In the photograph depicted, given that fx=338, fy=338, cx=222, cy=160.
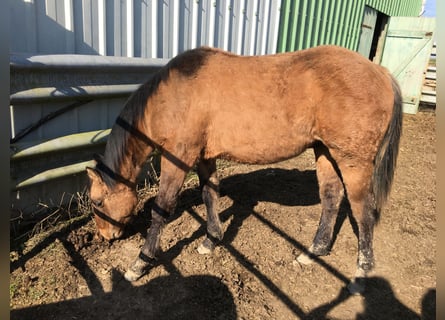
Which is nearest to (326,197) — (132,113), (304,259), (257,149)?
(304,259)

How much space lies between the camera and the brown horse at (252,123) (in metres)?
2.86

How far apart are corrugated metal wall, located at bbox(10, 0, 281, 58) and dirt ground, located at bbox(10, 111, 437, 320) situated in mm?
1925

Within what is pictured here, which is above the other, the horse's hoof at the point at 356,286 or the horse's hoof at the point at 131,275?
the horse's hoof at the point at 356,286

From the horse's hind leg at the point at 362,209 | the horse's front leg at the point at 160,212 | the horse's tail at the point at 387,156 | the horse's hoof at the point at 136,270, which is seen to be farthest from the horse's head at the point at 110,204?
the horse's tail at the point at 387,156

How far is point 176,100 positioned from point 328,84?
4.28 ft

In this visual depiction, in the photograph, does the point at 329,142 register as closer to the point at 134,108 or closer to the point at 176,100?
the point at 176,100

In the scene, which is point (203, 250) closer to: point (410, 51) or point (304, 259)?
point (304, 259)

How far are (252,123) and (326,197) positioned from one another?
1.23m

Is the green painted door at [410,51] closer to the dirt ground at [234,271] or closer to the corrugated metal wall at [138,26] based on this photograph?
the corrugated metal wall at [138,26]

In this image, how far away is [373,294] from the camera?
118 inches

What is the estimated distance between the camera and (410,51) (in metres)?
10.4

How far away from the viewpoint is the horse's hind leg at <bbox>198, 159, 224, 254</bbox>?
3479 millimetres

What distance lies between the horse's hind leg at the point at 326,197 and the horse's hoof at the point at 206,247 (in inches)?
36.0

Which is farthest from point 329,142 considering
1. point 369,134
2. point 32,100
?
point 32,100
